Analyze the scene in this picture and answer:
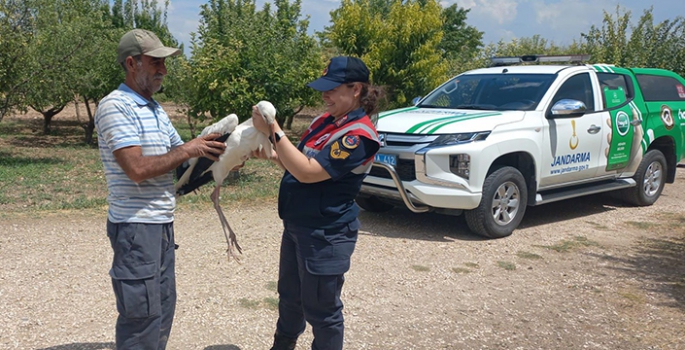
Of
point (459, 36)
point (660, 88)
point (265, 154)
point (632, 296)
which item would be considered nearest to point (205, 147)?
point (265, 154)

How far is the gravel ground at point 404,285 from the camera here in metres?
4.04

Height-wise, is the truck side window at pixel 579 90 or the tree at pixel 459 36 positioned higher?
the tree at pixel 459 36

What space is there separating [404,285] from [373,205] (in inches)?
102

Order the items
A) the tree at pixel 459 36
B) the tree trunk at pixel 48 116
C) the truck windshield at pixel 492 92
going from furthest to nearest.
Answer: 1. the tree at pixel 459 36
2. the tree trunk at pixel 48 116
3. the truck windshield at pixel 492 92

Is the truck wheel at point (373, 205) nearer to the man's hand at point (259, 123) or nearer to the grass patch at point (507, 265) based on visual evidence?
the grass patch at point (507, 265)

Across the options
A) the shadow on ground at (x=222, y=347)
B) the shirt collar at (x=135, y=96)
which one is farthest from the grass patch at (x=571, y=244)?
the shirt collar at (x=135, y=96)

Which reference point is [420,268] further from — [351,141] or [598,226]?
[598,226]

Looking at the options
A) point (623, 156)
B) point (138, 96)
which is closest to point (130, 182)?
point (138, 96)

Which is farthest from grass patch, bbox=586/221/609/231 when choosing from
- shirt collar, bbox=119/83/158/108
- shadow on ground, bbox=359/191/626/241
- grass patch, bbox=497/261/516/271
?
shirt collar, bbox=119/83/158/108

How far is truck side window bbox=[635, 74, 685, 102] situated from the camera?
26.9 feet

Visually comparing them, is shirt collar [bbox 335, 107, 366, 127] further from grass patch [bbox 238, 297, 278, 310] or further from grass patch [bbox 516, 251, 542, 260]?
grass patch [bbox 516, 251, 542, 260]

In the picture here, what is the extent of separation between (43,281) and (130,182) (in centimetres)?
278

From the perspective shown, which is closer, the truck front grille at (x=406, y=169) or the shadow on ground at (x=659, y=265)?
the shadow on ground at (x=659, y=265)

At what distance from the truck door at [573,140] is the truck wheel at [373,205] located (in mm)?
1959
